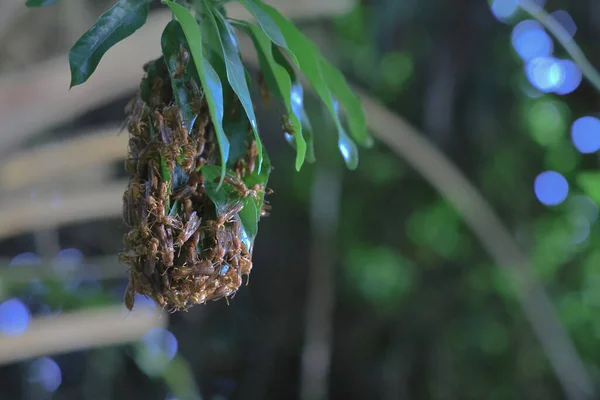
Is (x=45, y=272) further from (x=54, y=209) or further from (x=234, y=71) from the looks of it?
(x=234, y=71)

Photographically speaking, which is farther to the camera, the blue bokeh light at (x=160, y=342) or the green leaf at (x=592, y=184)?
the blue bokeh light at (x=160, y=342)

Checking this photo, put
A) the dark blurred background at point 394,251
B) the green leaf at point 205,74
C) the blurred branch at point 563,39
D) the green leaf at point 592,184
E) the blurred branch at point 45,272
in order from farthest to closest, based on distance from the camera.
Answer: the dark blurred background at point 394,251 < the blurred branch at point 45,272 < the green leaf at point 592,184 < the blurred branch at point 563,39 < the green leaf at point 205,74

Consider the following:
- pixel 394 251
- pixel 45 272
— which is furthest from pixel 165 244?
pixel 394 251

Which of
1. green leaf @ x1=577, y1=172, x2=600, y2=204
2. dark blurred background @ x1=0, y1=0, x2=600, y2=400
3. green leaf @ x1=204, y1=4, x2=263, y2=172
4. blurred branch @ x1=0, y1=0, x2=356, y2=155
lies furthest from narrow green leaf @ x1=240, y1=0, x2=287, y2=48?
dark blurred background @ x1=0, y1=0, x2=600, y2=400

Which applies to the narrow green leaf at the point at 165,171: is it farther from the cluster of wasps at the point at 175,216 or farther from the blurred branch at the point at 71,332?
the blurred branch at the point at 71,332

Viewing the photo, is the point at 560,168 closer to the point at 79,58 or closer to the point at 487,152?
the point at 487,152

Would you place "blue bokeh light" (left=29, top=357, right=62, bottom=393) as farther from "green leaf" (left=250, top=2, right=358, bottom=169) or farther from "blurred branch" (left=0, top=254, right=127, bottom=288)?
"green leaf" (left=250, top=2, right=358, bottom=169)

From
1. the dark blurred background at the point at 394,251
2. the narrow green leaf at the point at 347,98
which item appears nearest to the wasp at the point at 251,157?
the narrow green leaf at the point at 347,98
